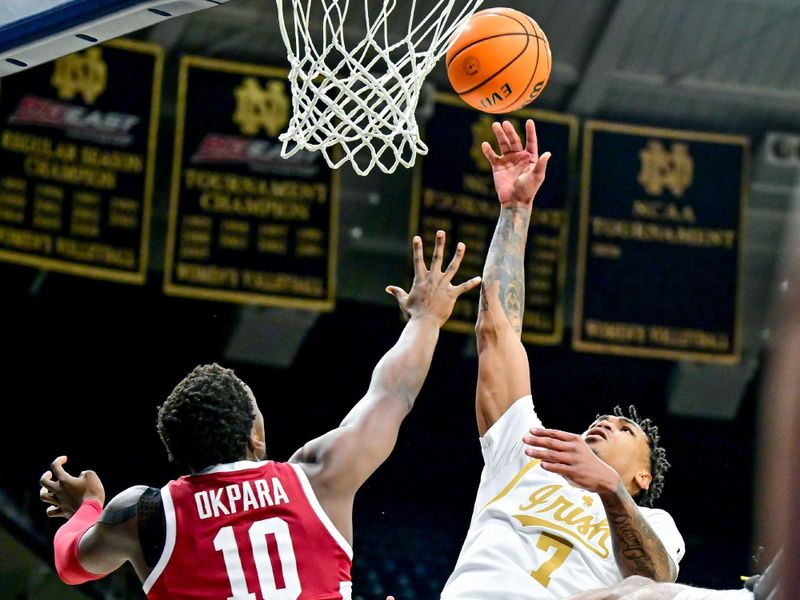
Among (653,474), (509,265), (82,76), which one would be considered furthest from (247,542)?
(82,76)

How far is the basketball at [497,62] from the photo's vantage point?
425 cm

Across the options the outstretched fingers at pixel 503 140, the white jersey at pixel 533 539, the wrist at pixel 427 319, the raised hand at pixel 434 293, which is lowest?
the white jersey at pixel 533 539

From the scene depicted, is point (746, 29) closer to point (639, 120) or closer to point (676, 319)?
point (639, 120)

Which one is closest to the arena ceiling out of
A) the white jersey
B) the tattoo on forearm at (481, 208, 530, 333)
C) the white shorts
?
the tattoo on forearm at (481, 208, 530, 333)

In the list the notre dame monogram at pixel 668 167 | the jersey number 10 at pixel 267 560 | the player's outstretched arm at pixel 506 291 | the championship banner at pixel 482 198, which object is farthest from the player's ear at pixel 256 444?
the notre dame monogram at pixel 668 167

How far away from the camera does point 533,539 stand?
3.74 meters

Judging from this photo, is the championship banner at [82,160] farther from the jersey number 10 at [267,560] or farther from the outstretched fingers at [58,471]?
the jersey number 10 at [267,560]

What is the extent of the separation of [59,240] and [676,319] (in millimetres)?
4504

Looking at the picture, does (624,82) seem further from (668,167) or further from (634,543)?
A: (634,543)

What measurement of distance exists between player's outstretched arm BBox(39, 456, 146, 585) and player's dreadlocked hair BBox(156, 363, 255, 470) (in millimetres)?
156

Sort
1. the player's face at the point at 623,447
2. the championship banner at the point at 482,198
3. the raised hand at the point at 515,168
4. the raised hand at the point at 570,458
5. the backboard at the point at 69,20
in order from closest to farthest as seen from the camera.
Result: the raised hand at the point at 570,458, the backboard at the point at 69,20, the player's face at the point at 623,447, the raised hand at the point at 515,168, the championship banner at the point at 482,198

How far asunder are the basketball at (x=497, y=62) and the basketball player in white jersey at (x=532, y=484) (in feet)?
0.41

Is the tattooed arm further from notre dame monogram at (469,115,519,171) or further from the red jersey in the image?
notre dame monogram at (469,115,519,171)

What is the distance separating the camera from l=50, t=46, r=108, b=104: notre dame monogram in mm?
8367
